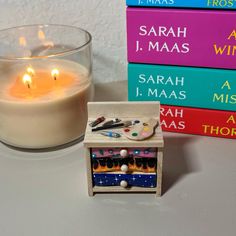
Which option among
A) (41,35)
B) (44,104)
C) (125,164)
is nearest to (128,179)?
(125,164)

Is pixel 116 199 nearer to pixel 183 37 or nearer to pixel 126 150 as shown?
pixel 126 150

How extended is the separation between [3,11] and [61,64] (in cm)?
16

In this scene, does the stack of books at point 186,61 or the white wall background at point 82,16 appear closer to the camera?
the stack of books at point 186,61

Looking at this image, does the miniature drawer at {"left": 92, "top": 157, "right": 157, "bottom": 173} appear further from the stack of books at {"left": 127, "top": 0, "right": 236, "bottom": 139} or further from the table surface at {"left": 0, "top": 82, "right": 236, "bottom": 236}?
the stack of books at {"left": 127, "top": 0, "right": 236, "bottom": 139}

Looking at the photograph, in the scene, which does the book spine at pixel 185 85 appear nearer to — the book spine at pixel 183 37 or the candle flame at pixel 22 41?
the book spine at pixel 183 37

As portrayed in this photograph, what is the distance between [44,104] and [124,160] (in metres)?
0.13

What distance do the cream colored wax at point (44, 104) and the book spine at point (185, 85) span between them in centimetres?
7

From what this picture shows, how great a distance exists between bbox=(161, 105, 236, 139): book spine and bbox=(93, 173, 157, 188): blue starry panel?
0.14 metres

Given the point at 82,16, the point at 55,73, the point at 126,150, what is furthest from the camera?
the point at 82,16

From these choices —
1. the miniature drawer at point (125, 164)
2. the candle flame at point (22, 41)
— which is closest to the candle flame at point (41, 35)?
the candle flame at point (22, 41)

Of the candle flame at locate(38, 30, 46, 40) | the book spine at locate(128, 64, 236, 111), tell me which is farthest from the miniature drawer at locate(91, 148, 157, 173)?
the candle flame at locate(38, 30, 46, 40)

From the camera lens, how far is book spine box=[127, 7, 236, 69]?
44cm

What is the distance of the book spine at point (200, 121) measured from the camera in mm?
489

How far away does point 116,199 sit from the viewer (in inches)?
15.7
